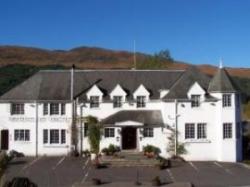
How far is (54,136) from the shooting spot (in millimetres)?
53812

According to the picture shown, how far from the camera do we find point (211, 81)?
53.1m

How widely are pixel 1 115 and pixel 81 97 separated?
8271 millimetres

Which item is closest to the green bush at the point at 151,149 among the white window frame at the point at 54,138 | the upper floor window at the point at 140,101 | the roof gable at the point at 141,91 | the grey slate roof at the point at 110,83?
the upper floor window at the point at 140,101

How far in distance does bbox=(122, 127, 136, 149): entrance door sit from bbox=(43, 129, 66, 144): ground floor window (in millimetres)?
6019

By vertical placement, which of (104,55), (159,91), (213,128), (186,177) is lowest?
(186,177)

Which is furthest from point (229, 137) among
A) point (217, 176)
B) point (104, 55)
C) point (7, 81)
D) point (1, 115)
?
point (104, 55)

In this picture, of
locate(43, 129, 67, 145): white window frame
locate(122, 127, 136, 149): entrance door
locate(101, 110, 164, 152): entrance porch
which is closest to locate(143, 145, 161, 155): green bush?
locate(101, 110, 164, 152): entrance porch

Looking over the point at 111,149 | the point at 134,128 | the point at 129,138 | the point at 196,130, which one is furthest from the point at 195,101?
the point at 111,149

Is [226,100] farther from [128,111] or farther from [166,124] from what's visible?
[128,111]

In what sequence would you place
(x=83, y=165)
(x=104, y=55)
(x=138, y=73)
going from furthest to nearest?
(x=104, y=55) < (x=138, y=73) < (x=83, y=165)

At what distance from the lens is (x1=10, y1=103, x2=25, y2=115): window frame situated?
54.1 meters

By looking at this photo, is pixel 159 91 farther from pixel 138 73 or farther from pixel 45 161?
pixel 45 161

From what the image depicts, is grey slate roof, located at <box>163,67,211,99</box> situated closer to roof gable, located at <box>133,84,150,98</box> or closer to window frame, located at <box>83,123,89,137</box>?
roof gable, located at <box>133,84,150,98</box>

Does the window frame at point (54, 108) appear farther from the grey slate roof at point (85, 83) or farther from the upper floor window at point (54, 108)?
the grey slate roof at point (85, 83)
